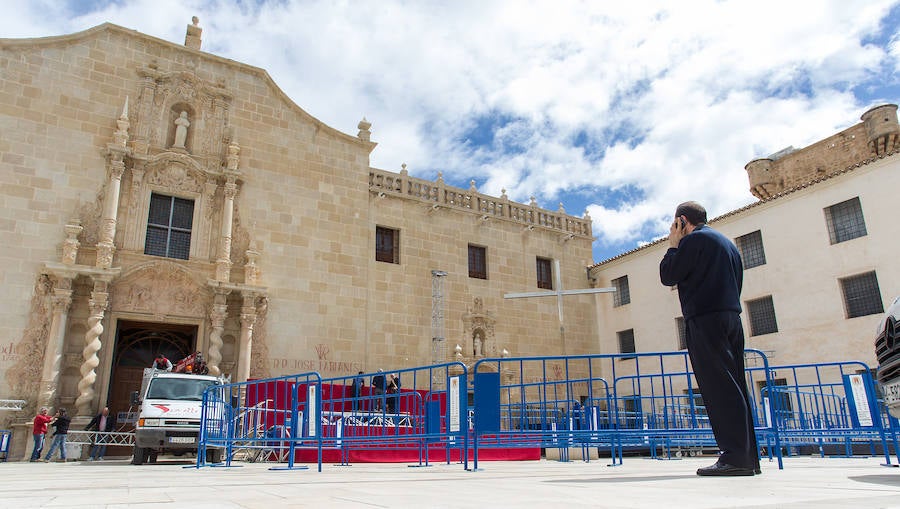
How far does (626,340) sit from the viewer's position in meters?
22.9

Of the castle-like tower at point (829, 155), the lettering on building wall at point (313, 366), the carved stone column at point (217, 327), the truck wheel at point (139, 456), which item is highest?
the castle-like tower at point (829, 155)

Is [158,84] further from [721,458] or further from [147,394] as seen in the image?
[721,458]

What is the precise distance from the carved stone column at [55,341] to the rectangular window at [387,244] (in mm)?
8338

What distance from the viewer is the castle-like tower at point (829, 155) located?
21.9m

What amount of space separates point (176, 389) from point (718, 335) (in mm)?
10603

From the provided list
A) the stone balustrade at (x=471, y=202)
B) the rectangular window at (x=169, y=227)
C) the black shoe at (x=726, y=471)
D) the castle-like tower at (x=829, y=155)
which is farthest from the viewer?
the castle-like tower at (x=829, y=155)

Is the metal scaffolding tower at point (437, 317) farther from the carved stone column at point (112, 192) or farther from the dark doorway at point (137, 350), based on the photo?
the carved stone column at point (112, 192)

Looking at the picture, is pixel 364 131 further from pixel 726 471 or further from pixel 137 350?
pixel 726 471

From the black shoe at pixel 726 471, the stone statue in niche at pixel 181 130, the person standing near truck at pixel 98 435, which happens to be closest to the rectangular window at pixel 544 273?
the stone statue in niche at pixel 181 130

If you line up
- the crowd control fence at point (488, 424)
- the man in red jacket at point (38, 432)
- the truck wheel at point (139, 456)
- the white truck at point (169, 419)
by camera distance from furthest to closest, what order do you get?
the man in red jacket at point (38, 432) < the truck wheel at point (139, 456) < the white truck at point (169, 419) < the crowd control fence at point (488, 424)

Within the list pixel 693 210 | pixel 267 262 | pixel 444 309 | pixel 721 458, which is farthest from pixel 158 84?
pixel 721 458

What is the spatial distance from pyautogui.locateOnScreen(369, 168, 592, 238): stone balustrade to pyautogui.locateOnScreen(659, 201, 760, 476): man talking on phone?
15.4 metres

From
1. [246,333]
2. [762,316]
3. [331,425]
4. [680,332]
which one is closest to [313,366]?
[246,333]

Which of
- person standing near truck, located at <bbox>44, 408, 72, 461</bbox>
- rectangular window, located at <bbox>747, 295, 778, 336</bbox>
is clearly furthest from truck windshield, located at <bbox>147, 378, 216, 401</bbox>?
rectangular window, located at <bbox>747, 295, 778, 336</bbox>
